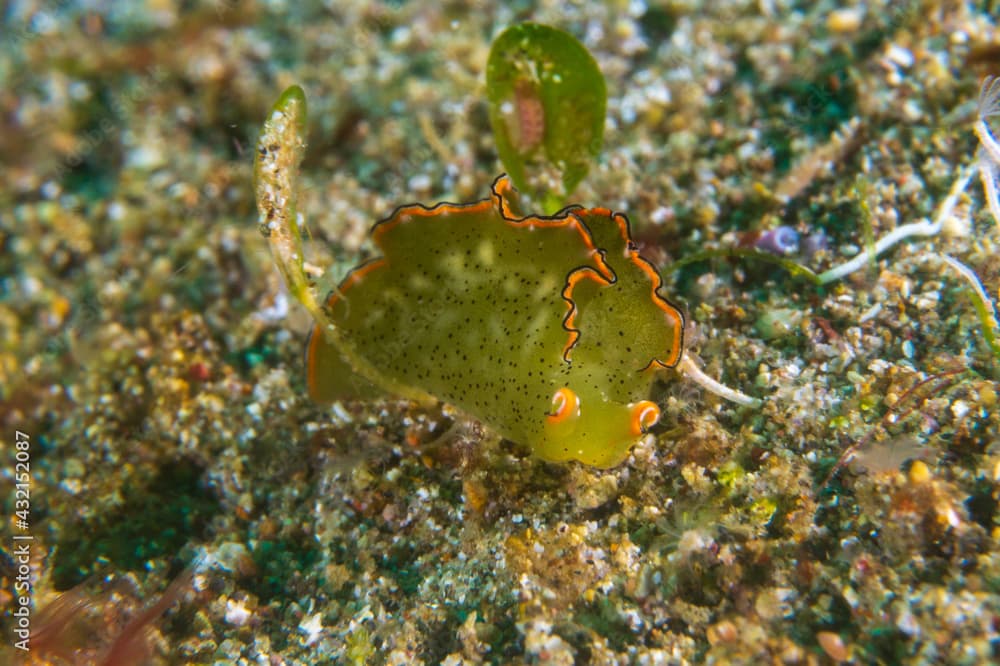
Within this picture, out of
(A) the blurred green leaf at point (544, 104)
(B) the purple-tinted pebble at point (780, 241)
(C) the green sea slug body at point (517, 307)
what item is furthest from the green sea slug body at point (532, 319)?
(B) the purple-tinted pebble at point (780, 241)

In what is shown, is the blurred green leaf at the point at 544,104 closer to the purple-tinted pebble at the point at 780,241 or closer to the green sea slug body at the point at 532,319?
the green sea slug body at the point at 532,319

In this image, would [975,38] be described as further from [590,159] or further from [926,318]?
[590,159]

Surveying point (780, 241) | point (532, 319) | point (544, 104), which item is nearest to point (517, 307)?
point (532, 319)

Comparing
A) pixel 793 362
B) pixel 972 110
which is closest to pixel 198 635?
pixel 793 362

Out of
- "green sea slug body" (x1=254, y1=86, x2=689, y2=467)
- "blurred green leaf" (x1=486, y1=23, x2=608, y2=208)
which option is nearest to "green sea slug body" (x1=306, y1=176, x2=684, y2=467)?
"green sea slug body" (x1=254, y1=86, x2=689, y2=467)

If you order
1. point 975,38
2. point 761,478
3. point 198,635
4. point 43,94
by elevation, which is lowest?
point 198,635

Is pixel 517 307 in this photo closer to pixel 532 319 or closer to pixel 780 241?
pixel 532 319

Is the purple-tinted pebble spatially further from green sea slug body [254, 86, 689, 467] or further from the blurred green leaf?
green sea slug body [254, 86, 689, 467]
